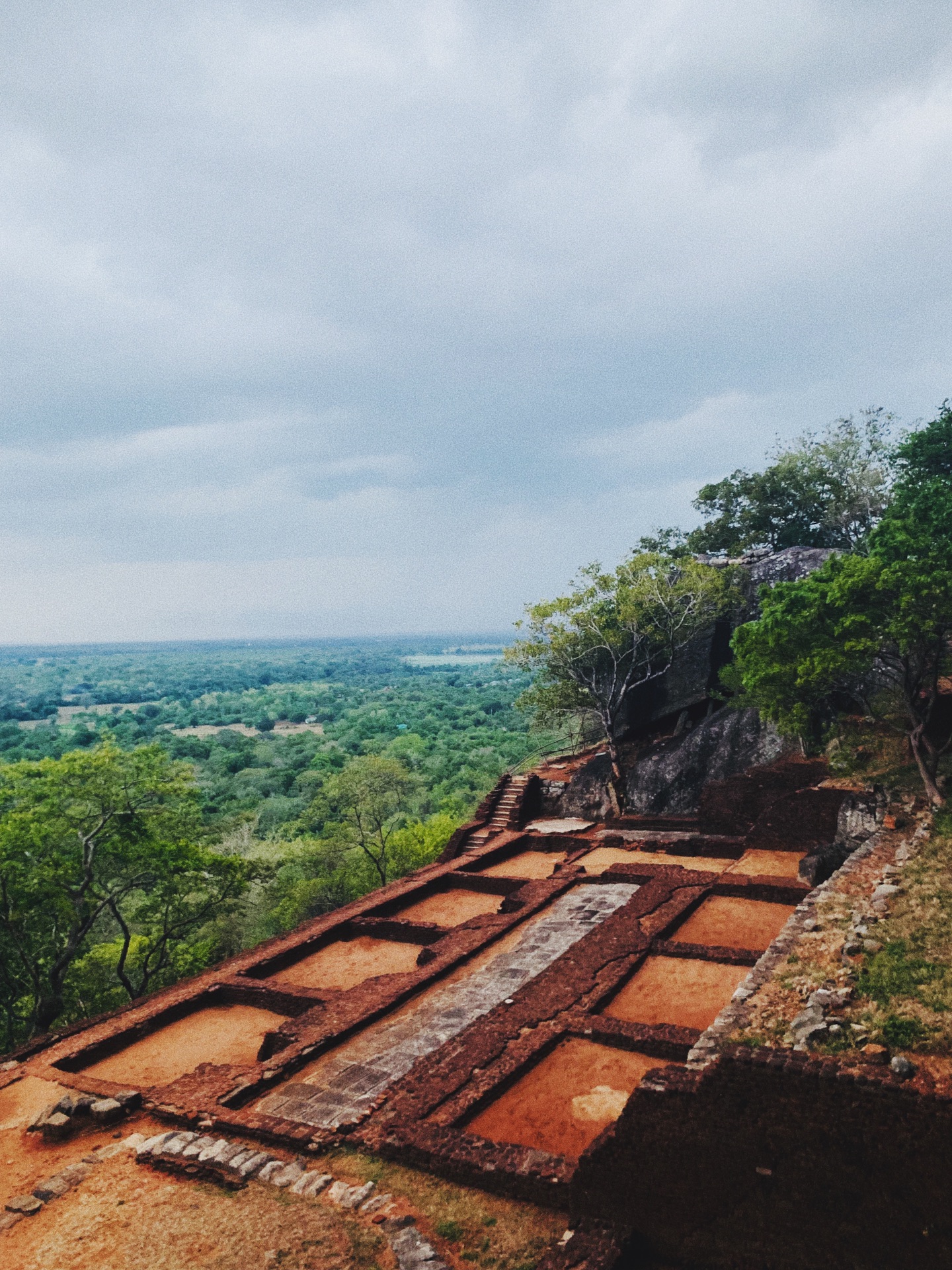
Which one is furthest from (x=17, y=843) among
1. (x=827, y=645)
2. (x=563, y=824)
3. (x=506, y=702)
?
(x=506, y=702)

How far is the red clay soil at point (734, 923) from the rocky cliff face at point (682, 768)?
264 inches

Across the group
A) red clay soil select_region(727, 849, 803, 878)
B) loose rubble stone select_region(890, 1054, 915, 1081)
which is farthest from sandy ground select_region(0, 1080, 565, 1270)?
red clay soil select_region(727, 849, 803, 878)

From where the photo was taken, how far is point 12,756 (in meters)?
53.3

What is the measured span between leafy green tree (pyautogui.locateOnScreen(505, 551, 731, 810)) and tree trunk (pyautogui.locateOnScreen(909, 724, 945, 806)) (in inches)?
378

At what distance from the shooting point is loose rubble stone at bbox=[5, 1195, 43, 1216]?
7254mm

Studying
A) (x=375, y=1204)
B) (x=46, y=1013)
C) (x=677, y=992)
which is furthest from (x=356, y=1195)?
(x=46, y=1013)

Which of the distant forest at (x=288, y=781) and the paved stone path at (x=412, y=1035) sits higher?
the paved stone path at (x=412, y=1035)

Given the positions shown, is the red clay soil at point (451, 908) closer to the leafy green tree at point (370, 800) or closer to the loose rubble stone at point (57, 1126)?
the loose rubble stone at point (57, 1126)

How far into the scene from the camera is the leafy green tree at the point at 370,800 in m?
26.2

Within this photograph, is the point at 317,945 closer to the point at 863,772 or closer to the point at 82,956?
the point at 82,956

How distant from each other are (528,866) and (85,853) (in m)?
11.1

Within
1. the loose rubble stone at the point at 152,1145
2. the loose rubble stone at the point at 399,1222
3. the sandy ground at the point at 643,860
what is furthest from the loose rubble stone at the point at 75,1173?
the sandy ground at the point at 643,860

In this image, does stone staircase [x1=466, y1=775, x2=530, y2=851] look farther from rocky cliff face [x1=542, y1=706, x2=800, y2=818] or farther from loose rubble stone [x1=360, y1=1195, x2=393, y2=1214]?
loose rubble stone [x1=360, y1=1195, x2=393, y2=1214]

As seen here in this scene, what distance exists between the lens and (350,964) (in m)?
14.4
